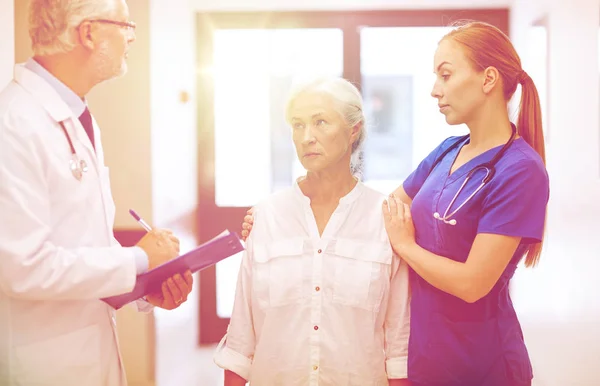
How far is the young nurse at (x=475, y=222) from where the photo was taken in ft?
4.49

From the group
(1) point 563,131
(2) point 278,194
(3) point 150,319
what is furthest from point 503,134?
→ (3) point 150,319

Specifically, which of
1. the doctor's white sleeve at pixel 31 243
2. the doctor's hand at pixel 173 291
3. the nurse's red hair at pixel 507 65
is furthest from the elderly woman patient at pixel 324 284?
the doctor's white sleeve at pixel 31 243

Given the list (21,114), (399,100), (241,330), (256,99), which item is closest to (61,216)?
(21,114)

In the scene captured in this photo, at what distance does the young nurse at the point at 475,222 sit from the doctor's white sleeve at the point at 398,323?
0.02m

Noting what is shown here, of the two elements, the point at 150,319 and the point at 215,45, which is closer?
the point at 150,319

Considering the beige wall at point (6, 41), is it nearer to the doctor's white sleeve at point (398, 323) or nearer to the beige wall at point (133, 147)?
the beige wall at point (133, 147)

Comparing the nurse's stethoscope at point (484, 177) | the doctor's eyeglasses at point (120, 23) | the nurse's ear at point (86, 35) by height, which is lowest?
the nurse's stethoscope at point (484, 177)

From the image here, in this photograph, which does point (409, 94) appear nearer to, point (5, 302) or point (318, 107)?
point (318, 107)

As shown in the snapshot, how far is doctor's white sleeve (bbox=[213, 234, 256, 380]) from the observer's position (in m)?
1.56

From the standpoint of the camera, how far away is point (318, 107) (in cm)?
153

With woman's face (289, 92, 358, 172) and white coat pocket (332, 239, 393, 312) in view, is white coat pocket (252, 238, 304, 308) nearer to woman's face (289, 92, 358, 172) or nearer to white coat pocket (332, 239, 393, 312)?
white coat pocket (332, 239, 393, 312)

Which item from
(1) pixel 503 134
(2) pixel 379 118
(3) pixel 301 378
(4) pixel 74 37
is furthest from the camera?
(2) pixel 379 118

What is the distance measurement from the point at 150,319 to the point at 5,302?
0.82 metres

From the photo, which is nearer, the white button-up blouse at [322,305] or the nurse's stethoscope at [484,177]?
the nurse's stethoscope at [484,177]
